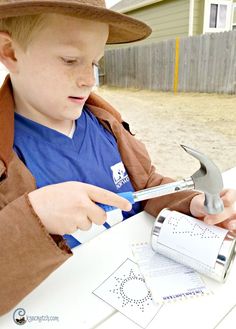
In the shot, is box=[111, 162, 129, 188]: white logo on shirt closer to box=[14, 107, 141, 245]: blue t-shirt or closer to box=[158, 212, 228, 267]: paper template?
box=[14, 107, 141, 245]: blue t-shirt

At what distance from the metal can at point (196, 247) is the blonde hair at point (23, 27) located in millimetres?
457

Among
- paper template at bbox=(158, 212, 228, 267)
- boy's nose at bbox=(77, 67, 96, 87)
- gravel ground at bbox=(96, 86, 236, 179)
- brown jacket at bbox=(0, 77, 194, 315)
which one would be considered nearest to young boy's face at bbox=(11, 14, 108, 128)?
boy's nose at bbox=(77, 67, 96, 87)

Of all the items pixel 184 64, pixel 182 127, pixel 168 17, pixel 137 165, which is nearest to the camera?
pixel 137 165

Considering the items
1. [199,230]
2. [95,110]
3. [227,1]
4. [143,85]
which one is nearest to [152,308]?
[199,230]

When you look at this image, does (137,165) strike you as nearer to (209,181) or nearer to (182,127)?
(209,181)

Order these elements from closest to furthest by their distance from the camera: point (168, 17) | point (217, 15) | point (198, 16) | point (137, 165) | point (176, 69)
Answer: point (137, 165)
point (176, 69)
point (198, 16)
point (217, 15)
point (168, 17)

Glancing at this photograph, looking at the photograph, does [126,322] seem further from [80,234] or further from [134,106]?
[134,106]

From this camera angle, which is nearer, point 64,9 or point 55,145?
point 64,9

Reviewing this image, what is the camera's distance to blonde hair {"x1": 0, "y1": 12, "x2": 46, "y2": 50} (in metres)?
0.56

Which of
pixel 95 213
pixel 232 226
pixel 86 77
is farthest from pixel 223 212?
pixel 86 77

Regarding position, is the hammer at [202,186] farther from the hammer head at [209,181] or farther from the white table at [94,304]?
the white table at [94,304]

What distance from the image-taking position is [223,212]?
0.64 metres

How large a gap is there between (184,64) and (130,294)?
6.22 m

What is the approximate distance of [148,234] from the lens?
710mm
